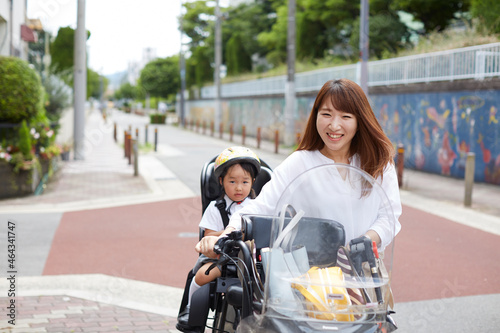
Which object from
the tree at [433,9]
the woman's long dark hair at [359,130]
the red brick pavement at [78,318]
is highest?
the tree at [433,9]

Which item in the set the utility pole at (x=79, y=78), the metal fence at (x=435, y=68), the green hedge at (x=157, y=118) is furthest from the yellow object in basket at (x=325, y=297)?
the green hedge at (x=157, y=118)

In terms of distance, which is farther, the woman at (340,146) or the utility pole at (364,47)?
the utility pole at (364,47)

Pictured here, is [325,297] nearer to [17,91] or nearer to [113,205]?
[113,205]

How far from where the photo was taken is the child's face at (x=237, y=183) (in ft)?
11.1

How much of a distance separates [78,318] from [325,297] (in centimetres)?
298

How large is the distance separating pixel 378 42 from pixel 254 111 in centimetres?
1058

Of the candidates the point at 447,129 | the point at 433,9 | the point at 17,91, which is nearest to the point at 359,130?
the point at 17,91

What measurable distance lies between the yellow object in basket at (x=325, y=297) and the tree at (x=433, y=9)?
24.0 meters

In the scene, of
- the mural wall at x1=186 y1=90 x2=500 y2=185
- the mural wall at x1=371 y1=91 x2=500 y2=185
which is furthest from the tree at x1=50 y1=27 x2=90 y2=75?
the mural wall at x1=371 y1=91 x2=500 y2=185

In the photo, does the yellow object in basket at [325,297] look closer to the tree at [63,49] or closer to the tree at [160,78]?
the tree at [63,49]

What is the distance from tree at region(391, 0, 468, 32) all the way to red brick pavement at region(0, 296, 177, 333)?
876 inches

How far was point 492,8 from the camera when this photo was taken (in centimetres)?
1650

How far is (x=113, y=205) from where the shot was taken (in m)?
10.4

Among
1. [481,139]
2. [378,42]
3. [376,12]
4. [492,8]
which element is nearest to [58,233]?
[481,139]
